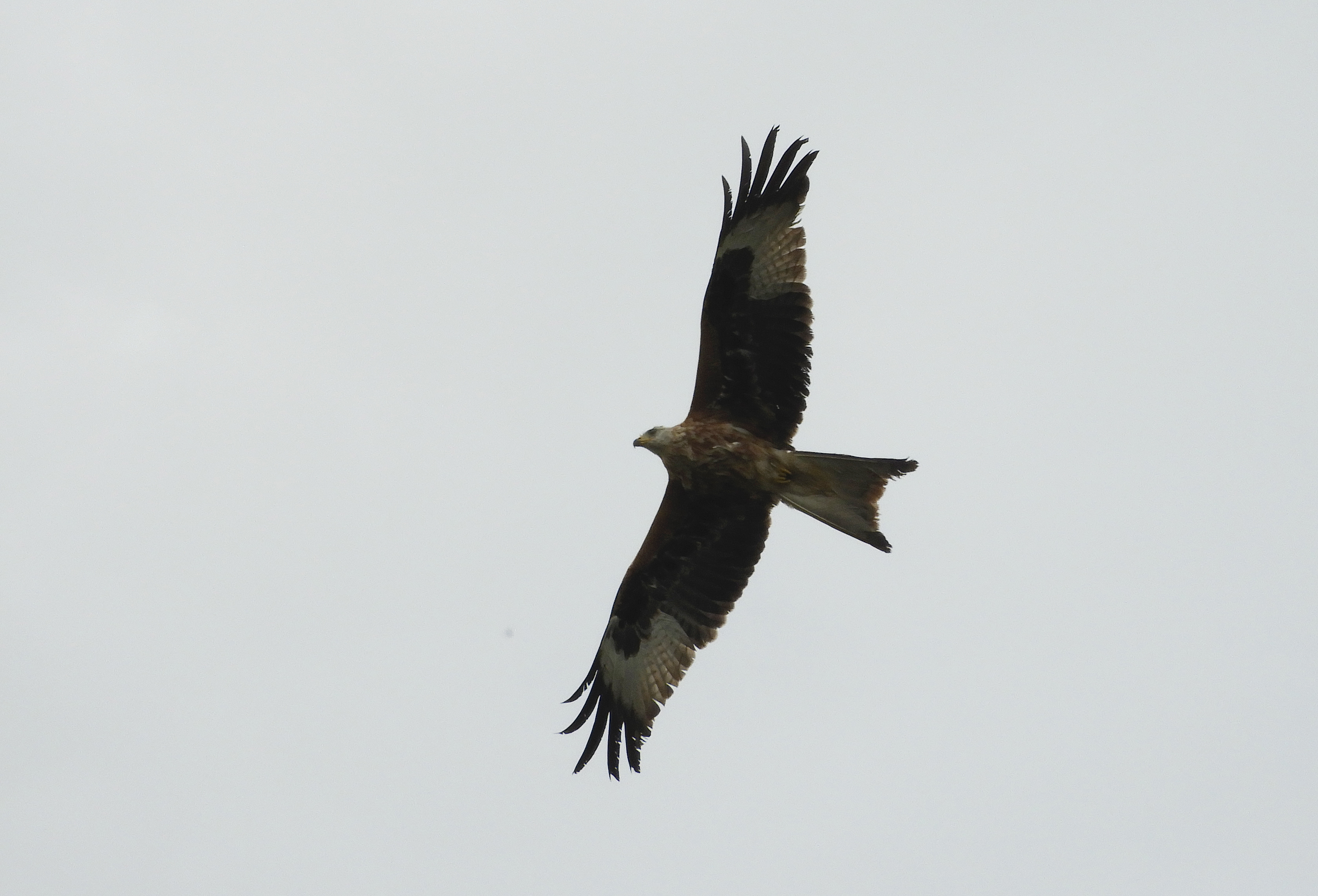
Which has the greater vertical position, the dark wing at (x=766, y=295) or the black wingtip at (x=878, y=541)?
the dark wing at (x=766, y=295)

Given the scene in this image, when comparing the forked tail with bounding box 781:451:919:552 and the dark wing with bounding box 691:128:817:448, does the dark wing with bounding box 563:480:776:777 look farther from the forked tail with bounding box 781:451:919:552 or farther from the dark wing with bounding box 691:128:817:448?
the dark wing with bounding box 691:128:817:448

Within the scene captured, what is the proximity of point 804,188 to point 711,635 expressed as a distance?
352cm

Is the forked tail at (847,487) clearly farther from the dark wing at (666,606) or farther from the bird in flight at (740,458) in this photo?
the dark wing at (666,606)

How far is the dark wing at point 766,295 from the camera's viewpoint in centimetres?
1018

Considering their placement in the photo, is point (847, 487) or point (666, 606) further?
point (666, 606)

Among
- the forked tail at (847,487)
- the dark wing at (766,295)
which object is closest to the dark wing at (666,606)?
the forked tail at (847,487)

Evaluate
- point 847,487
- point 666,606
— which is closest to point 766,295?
point 847,487

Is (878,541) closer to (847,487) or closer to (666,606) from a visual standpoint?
(847,487)

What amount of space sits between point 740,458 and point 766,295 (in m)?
1.20

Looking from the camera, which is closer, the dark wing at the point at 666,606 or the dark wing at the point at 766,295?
the dark wing at the point at 766,295

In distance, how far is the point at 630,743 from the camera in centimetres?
1118

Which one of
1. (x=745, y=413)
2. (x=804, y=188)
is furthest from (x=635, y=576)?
(x=804, y=188)

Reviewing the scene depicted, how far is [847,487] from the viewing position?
33.3 ft

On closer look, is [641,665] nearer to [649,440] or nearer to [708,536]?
[708,536]
